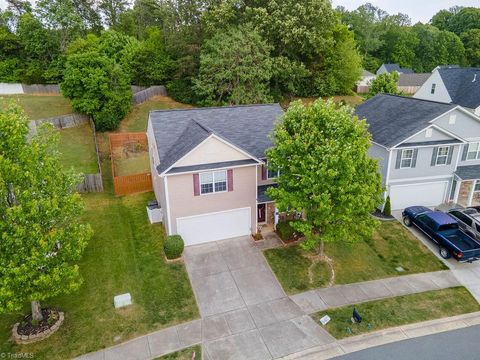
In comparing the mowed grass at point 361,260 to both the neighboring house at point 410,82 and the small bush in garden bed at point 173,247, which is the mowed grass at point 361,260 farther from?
the neighboring house at point 410,82

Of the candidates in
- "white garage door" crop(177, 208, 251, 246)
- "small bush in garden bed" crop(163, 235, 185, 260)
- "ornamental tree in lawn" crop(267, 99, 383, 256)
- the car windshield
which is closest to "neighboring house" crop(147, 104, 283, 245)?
"white garage door" crop(177, 208, 251, 246)

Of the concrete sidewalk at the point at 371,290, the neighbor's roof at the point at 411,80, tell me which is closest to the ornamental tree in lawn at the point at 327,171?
the concrete sidewalk at the point at 371,290

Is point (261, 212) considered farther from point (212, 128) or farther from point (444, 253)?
point (444, 253)

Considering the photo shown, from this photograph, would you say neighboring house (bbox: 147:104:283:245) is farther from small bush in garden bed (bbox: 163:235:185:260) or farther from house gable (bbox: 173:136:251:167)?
small bush in garden bed (bbox: 163:235:185:260)

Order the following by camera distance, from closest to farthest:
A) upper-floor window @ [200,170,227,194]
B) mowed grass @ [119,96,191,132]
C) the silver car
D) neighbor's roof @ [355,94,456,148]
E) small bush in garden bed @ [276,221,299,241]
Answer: upper-floor window @ [200,170,227,194], small bush in garden bed @ [276,221,299,241], the silver car, neighbor's roof @ [355,94,456,148], mowed grass @ [119,96,191,132]

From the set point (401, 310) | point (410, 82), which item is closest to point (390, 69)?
point (410, 82)

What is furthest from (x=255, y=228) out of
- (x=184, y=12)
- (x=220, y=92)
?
(x=184, y=12)
